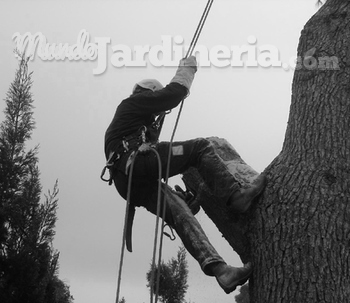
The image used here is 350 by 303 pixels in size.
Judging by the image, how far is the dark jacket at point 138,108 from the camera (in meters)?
5.47

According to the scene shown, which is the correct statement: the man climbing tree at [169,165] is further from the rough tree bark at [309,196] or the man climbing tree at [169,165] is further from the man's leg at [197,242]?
the rough tree bark at [309,196]

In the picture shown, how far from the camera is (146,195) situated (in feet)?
18.3

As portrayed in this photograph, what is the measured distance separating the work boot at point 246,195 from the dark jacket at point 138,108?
996 millimetres

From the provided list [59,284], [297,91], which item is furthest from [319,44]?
[59,284]

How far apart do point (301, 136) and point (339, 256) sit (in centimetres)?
99

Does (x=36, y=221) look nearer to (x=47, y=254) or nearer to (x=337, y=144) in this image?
(x=47, y=254)

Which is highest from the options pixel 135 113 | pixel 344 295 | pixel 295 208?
pixel 135 113

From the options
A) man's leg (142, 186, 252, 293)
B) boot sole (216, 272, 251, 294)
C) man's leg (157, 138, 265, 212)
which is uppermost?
man's leg (157, 138, 265, 212)

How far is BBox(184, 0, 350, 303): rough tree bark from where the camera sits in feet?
14.8

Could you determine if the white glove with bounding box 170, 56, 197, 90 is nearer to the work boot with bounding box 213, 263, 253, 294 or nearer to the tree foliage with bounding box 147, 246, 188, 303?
the work boot with bounding box 213, 263, 253, 294

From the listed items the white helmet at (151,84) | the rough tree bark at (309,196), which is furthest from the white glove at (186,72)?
the rough tree bark at (309,196)

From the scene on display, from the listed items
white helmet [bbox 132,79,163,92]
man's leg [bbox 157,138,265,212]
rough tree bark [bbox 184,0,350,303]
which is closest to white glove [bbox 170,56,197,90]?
white helmet [bbox 132,79,163,92]

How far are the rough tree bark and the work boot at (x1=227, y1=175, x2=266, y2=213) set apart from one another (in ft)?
0.18

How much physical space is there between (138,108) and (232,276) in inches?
62.9
